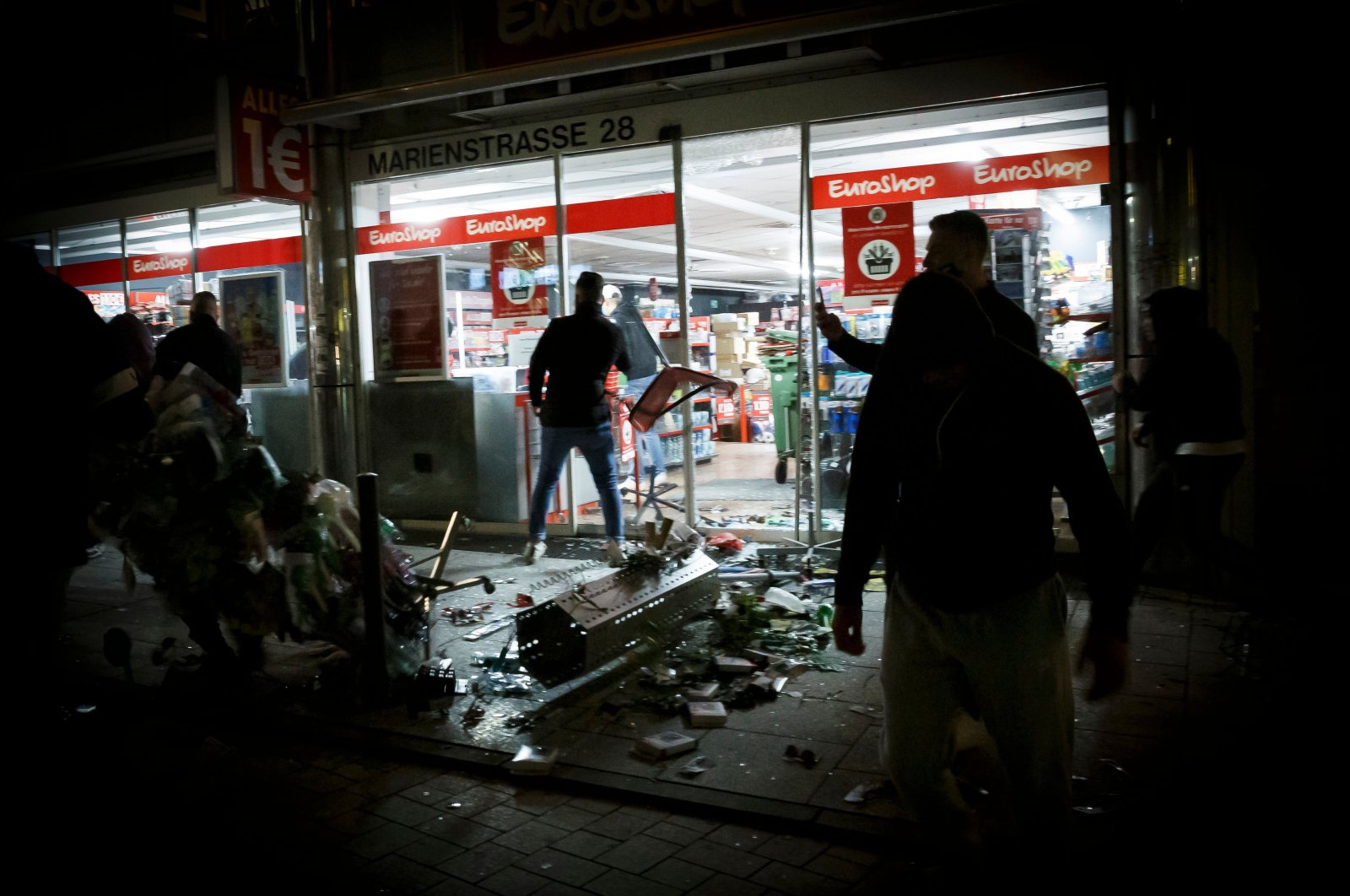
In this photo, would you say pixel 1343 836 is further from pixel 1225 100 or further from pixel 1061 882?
pixel 1225 100

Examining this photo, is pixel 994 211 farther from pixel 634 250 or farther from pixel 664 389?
pixel 634 250

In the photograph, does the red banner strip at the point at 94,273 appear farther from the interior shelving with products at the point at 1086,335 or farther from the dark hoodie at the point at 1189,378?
the dark hoodie at the point at 1189,378

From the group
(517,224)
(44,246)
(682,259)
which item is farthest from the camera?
(44,246)

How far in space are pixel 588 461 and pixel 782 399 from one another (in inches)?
155

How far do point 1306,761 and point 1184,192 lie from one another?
3882mm

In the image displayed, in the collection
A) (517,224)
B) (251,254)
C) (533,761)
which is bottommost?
(533,761)

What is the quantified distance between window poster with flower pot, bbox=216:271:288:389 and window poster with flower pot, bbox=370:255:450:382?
1.49m

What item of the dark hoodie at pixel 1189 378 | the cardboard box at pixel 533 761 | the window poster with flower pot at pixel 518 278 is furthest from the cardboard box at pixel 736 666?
the window poster with flower pot at pixel 518 278

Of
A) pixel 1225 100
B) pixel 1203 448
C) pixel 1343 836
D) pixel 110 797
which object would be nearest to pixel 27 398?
pixel 110 797

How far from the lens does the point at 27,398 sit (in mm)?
3287

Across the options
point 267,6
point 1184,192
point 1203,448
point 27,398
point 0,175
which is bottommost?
point 1203,448

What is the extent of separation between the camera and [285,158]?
31.3ft

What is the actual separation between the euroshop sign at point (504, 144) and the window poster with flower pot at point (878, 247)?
1.94m

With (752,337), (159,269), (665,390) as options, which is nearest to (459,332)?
(665,390)
